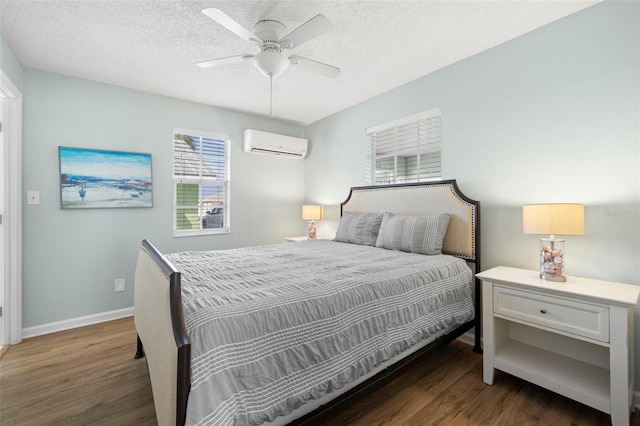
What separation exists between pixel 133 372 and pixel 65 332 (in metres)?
1.37

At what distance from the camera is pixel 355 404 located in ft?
5.71

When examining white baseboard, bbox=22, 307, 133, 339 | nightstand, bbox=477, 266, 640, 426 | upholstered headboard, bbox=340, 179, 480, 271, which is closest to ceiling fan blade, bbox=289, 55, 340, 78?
upholstered headboard, bbox=340, 179, 480, 271

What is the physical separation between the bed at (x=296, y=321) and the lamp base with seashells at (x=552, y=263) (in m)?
0.54

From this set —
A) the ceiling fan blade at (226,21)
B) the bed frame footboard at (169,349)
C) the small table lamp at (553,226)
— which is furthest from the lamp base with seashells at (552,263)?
the ceiling fan blade at (226,21)

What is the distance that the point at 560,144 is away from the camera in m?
2.12

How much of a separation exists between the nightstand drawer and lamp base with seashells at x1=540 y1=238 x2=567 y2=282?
21cm

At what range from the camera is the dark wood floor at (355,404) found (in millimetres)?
1626

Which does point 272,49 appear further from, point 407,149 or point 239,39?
point 407,149

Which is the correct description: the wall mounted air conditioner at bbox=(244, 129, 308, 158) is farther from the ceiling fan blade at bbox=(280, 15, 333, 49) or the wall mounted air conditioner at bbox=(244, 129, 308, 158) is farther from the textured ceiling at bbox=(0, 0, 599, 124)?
the ceiling fan blade at bbox=(280, 15, 333, 49)

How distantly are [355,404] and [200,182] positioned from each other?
324 centimetres

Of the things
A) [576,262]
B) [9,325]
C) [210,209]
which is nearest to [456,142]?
[576,262]

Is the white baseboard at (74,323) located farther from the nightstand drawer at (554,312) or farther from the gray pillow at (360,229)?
the nightstand drawer at (554,312)

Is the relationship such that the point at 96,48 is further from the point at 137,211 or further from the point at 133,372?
the point at 133,372

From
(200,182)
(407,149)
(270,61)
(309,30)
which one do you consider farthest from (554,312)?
(200,182)
